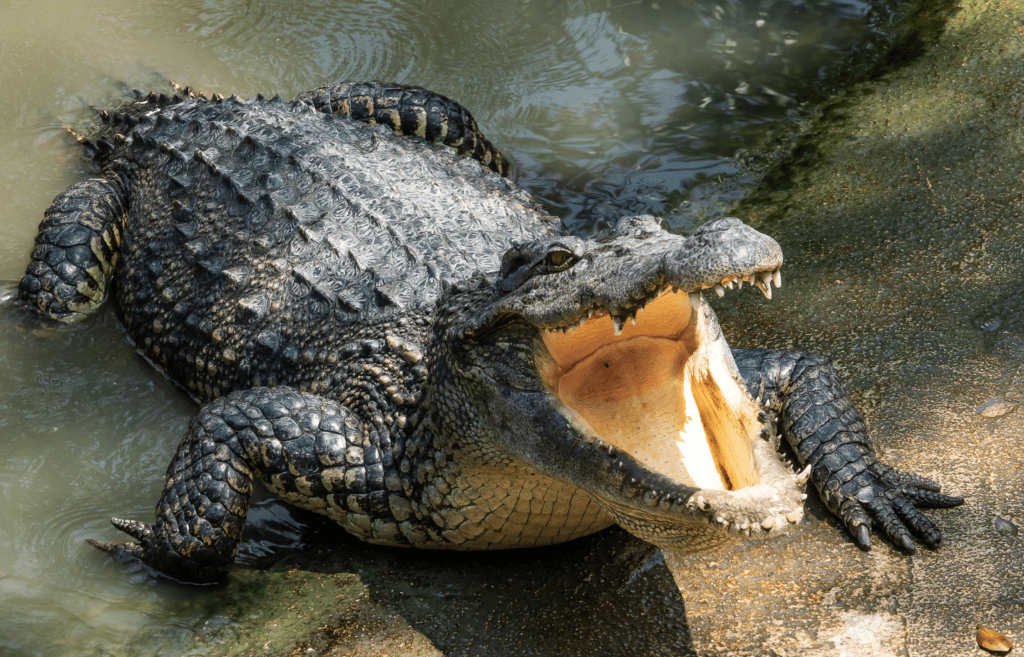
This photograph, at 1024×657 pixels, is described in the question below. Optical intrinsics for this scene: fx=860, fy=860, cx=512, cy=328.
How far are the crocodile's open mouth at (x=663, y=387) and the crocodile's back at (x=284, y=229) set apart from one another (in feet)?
3.52

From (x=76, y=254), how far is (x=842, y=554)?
4333 mm

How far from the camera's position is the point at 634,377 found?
3.02 metres

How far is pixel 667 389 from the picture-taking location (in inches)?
117

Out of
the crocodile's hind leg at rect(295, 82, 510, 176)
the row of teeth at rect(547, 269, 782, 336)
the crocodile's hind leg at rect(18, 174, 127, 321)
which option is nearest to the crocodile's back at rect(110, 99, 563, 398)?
the crocodile's hind leg at rect(18, 174, 127, 321)

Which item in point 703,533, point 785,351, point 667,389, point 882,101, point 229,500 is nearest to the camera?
point 703,533

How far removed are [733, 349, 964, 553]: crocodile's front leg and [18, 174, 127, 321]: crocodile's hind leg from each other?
362 cm

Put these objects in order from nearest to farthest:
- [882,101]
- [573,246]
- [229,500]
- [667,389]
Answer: [573,246], [667,389], [229,500], [882,101]

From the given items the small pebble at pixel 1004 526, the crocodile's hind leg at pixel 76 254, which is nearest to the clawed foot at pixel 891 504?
the small pebble at pixel 1004 526

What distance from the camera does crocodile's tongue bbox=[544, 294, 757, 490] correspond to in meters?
2.81

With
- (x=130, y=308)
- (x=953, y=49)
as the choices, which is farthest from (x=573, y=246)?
(x=953, y=49)

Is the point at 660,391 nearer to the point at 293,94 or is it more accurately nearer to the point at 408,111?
the point at 408,111

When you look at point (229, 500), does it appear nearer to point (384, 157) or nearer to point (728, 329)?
point (384, 157)

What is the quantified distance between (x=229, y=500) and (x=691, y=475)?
1825 mm

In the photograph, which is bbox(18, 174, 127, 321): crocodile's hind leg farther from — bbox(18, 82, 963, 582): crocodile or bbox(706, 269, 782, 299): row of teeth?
bbox(706, 269, 782, 299): row of teeth
